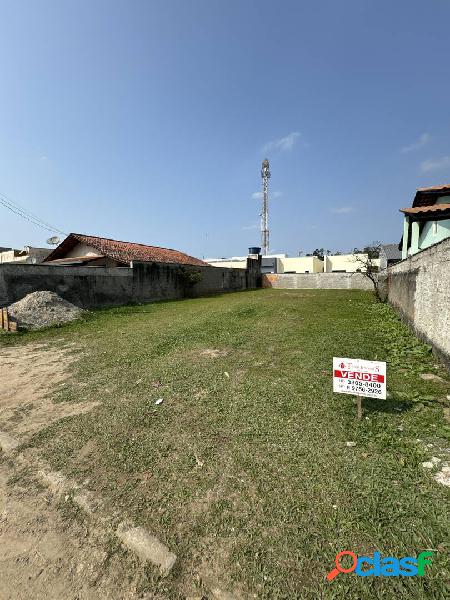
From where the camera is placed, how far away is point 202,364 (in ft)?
18.7

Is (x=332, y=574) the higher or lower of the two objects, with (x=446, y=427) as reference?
lower

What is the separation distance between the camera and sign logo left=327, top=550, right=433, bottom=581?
175 centimetres

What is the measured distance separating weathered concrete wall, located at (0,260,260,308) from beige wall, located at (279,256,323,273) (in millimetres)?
23027

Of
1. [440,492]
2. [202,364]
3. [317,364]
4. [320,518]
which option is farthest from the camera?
[202,364]

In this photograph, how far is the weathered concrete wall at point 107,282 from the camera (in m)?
11.1

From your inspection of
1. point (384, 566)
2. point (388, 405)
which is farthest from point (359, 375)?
point (384, 566)

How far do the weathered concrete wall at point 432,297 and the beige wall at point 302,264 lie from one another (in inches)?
1403

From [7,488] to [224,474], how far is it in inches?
81.3

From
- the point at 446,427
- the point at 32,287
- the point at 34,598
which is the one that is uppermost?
the point at 32,287

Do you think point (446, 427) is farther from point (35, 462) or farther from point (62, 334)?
point (62, 334)

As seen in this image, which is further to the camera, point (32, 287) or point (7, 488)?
point (32, 287)

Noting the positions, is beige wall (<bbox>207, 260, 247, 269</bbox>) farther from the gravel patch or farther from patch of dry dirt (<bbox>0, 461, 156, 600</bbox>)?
patch of dry dirt (<bbox>0, 461, 156, 600</bbox>)

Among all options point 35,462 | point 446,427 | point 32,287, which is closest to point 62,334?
point 32,287

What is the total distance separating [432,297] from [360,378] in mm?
3715
